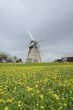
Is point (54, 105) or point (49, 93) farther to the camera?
point (49, 93)

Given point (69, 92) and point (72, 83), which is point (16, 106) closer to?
point (69, 92)

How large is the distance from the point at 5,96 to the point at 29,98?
951 millimetres

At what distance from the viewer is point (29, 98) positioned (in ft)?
38.3

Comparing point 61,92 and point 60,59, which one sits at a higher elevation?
point 60,59

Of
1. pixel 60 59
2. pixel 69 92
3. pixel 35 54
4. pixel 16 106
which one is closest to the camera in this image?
pixel 16 106

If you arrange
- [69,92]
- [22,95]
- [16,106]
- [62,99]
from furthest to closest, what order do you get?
[69,92]
[22,95]
[62,99]
[16,106]

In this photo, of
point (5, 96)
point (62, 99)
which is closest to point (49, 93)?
point (62, 99)

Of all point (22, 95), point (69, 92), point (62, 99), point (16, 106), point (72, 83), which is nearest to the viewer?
point (16, 106)

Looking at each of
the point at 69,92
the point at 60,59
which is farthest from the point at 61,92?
the point at 60,59

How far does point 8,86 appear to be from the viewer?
15094 mm

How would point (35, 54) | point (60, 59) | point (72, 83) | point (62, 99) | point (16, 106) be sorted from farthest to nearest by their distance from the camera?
point (60, 59)
point (35, 54)
point (72, 83)
point (62, 99)
point (16, 106)

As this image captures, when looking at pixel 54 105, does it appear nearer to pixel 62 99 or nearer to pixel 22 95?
pixel 62 99

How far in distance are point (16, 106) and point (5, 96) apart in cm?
160

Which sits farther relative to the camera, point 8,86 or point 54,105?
point 8,86
